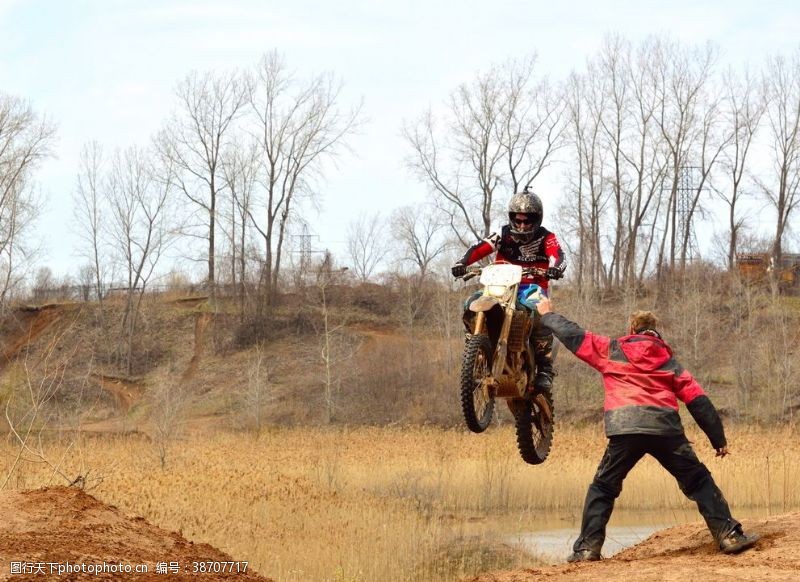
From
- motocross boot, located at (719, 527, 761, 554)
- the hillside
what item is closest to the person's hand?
motocross boot, located at (719, 527, 761, 554)

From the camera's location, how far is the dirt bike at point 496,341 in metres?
11.7

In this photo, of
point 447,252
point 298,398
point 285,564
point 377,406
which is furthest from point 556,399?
point 285,564

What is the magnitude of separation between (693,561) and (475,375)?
2.81 meters

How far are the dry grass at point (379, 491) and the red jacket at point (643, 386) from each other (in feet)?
23.1

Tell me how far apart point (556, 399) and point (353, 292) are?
19415 millimetres

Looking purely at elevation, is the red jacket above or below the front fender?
below

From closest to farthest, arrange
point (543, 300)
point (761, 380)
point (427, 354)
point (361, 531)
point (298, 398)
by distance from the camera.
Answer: point (543, 300), point (361, 531), point (761, 380), point (298, 398), point (427, 354)

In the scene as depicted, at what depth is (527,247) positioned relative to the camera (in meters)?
12.5

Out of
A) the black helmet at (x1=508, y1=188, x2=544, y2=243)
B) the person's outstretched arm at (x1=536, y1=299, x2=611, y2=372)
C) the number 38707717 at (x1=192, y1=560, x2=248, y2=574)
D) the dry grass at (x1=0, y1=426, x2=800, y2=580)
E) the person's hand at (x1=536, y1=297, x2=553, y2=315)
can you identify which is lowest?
the dry grass at (x1=0, y1=426, x2=800, y2=580)

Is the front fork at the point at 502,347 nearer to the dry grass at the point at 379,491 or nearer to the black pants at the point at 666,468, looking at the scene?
the black pants at the point at 666,468

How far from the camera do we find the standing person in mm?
10688

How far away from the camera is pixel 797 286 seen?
192 ft

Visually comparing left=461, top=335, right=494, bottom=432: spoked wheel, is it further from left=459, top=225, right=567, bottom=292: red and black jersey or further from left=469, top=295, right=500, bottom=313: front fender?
left=459, top=225, right=567, bottom=292: red and black jersey

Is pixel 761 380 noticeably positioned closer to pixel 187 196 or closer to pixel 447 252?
pixel 447 252
